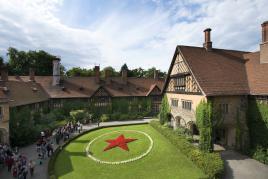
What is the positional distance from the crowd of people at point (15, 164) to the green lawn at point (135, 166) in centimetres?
246

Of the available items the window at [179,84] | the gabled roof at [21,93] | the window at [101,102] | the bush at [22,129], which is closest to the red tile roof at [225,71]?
the window at [179,84]

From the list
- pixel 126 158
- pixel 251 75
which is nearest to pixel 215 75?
pixel 251 75

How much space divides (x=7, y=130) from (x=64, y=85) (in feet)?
68.1

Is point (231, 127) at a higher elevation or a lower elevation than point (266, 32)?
lower

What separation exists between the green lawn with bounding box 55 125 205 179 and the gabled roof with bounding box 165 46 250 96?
7.51 meters

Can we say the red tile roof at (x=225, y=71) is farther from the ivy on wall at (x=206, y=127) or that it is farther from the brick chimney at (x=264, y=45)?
the ivy on wall at (x=206, y=127)

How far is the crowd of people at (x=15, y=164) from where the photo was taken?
16766mm

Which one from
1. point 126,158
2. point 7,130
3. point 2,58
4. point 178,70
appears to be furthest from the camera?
point 2,58

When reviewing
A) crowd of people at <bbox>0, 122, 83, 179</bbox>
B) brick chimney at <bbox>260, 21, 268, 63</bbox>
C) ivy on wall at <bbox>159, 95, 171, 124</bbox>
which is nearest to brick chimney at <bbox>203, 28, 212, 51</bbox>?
brick chimney at <bbox>260, 21, 268, 63</bbox>

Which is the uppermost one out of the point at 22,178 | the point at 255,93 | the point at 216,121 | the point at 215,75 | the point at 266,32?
the point at 266,32

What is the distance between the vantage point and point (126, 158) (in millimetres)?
19812

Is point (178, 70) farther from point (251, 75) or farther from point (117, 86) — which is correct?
point (117, 86)

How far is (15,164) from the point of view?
17.7m

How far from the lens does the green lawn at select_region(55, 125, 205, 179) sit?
54.3 ft
